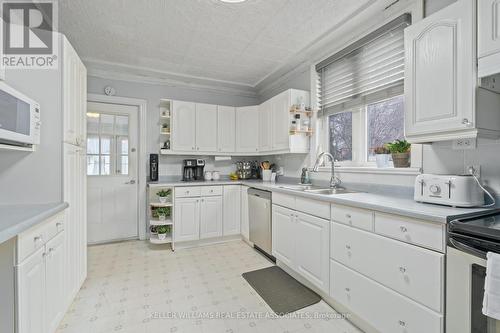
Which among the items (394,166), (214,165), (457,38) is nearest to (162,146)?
(214,165)

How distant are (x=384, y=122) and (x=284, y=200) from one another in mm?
1223

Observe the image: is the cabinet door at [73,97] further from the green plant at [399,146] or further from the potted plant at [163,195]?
the green plant at [399,146]

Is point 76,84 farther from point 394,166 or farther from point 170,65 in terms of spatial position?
point 394,166

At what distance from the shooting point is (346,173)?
2496 millimetres

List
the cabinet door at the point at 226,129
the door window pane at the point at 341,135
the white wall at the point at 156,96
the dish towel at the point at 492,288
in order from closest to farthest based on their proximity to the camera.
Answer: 1. the dish towel at the point at 492,288
2. the door window pane at the point at 341,135
3. the white wall at the point at 156,96
4. the cabinet door at the point at 226,129

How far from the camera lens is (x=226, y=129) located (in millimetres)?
3820

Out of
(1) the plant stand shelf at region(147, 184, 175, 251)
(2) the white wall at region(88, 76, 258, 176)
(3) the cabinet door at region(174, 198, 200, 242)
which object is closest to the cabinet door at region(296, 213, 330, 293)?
(3) the cabinet door at region(174, 198, 200, 242)

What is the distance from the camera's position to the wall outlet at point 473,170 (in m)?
1.49

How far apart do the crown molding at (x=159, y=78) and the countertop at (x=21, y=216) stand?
220 centimetres

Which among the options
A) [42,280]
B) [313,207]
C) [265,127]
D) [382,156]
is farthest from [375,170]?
[42,280]

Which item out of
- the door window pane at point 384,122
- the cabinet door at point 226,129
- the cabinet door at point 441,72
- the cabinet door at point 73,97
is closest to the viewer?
the cabinet door at point 441,72

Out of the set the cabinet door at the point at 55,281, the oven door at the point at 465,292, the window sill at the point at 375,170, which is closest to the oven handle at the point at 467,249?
the oven door at the point at 465,292

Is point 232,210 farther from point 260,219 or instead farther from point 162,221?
point 162,221

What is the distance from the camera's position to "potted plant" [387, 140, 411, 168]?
194 centimetres
